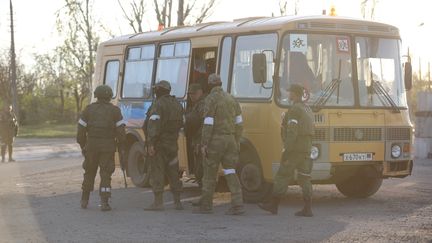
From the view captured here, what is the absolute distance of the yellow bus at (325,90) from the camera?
41.5ft

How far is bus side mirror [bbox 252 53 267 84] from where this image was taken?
485 inches

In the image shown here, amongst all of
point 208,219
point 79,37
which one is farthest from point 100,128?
point 79,37

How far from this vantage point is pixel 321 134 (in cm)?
1262

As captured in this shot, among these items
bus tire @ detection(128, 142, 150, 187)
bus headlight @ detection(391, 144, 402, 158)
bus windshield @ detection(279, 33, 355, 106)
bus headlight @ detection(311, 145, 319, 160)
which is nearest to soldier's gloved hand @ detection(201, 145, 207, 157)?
bus windshield @ detection(279, 33, 355, 106)

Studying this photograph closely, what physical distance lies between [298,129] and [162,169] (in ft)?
6.86

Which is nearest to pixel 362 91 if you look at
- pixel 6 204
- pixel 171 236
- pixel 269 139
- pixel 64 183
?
pixel 269 139

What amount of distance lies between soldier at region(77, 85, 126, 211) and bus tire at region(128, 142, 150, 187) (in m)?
3.46

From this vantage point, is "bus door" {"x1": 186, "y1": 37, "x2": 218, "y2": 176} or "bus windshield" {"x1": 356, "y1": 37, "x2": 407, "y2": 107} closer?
"bus windshield" {"x1": 356, "y1": 37, "x2": 407, "y2": 107}

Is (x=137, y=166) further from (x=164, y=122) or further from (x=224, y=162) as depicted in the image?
(x=224, y=162)

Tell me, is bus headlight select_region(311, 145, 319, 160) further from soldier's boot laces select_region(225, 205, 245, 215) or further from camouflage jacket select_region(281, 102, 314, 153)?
soldier's boot laces select_region(225, 205, 245, 215)

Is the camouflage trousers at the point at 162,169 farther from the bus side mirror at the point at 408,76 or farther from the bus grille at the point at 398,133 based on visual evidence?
the bus side mirror at the point at 408,76

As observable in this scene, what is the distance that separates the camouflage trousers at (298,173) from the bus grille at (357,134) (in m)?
1.31

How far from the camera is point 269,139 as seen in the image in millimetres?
12656

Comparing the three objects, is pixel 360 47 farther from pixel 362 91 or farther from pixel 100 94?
pixel 100 94
